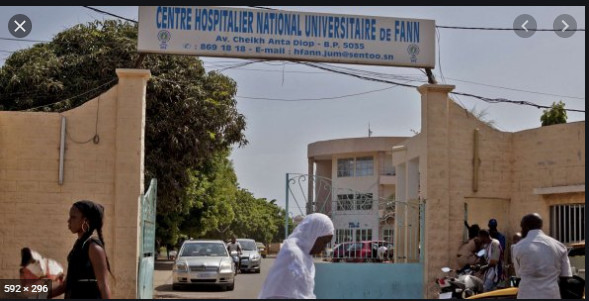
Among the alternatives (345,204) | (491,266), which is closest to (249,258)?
(345,204)

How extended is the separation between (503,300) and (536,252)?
1.54 meters

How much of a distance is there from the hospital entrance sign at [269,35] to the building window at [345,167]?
33469 millimetres

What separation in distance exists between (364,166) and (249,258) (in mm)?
17348

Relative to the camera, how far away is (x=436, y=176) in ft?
45.0

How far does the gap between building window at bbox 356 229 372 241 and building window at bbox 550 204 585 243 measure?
3.49m

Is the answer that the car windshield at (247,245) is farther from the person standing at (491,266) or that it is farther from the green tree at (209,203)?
the person standing at (491,266)

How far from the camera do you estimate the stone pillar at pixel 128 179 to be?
12297mm

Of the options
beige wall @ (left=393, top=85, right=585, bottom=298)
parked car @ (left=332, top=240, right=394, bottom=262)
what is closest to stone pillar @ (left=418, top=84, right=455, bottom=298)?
beige wall @ (left=393, top=85, right=585, bottom=298)

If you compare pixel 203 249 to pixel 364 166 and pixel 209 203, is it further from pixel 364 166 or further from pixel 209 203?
pixel 364 166

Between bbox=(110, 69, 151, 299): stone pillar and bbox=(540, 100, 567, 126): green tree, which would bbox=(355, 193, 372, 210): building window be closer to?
bbox=(110, 69, 151, 299): stone pillar

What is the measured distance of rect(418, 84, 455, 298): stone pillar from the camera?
1359cm

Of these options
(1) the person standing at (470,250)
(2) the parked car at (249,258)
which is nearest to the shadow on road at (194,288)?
(1) the person standing at (470,250)

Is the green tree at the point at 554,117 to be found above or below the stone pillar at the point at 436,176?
above

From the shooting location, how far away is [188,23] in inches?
513
